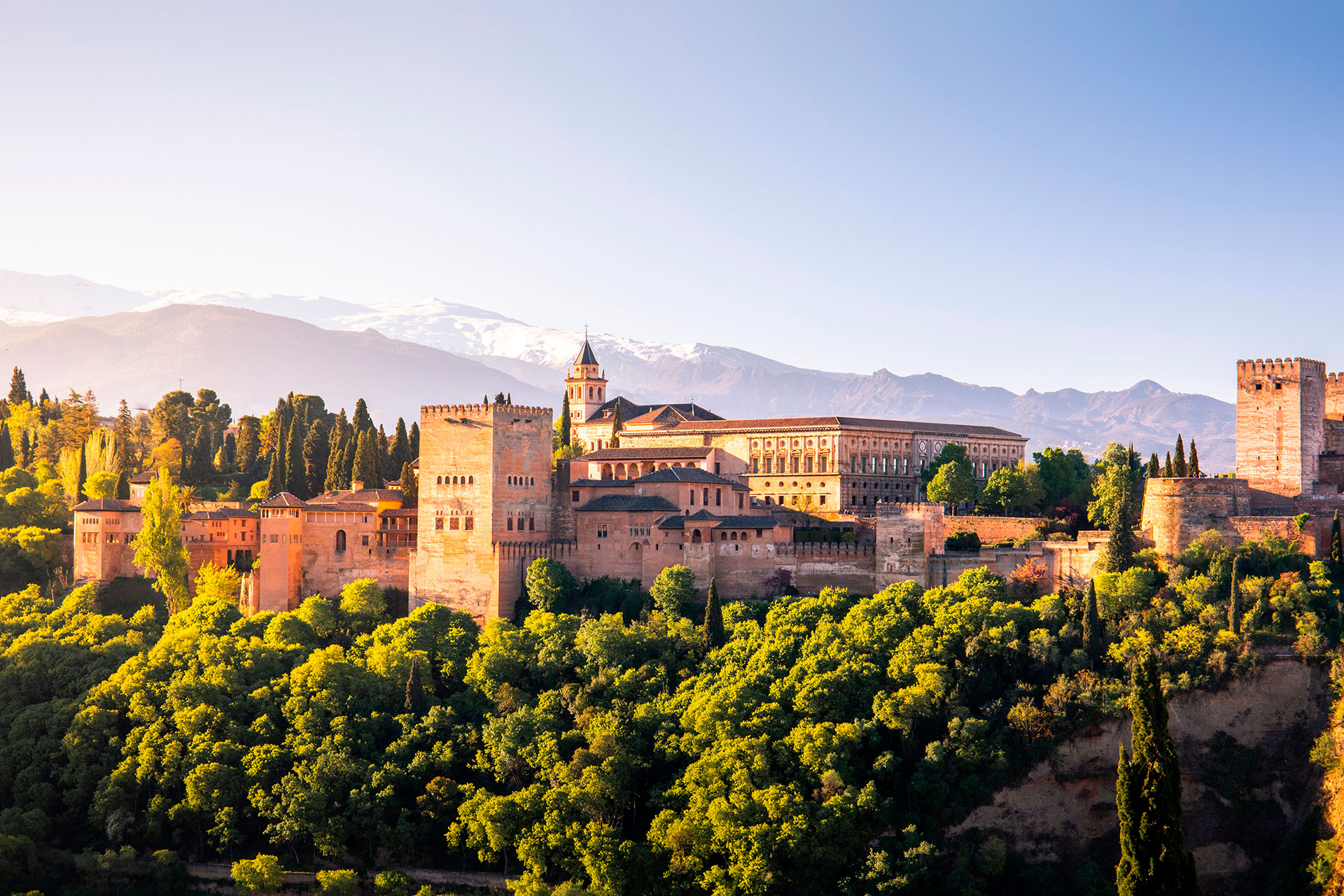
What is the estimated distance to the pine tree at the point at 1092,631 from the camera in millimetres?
51000

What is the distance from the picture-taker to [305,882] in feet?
160

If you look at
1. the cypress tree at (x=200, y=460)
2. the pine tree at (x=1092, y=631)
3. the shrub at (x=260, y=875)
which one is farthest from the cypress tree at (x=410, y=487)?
the pine tree at (x=1092, y=631)

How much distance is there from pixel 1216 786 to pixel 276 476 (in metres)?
52.5

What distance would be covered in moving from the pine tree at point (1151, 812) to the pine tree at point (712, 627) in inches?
769

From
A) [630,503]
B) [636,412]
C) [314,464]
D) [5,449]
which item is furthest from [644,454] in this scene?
[5,449]

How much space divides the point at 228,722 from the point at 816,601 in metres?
23.6

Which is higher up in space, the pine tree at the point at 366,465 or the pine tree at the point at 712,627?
the pine tree at the point at 366,465

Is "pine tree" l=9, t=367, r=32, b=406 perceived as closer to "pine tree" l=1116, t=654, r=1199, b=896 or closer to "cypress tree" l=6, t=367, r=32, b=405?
"cypress tree" l=6, t=367, r=32, b=405

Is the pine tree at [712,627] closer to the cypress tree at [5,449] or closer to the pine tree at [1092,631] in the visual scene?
the pine tree at [1092,631]

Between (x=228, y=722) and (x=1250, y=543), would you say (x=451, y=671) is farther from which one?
(x=1250, y=543)

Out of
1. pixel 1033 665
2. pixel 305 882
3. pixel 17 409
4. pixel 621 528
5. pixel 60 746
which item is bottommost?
pixel 305 882

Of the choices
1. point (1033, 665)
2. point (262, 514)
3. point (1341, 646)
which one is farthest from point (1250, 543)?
point (262, 514)

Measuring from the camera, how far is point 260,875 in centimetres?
4797

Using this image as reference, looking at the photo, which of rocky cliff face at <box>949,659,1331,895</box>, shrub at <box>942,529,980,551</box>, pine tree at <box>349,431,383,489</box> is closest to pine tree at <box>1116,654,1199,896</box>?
rocky cliff face at <box>949,659,1331,895</box>
